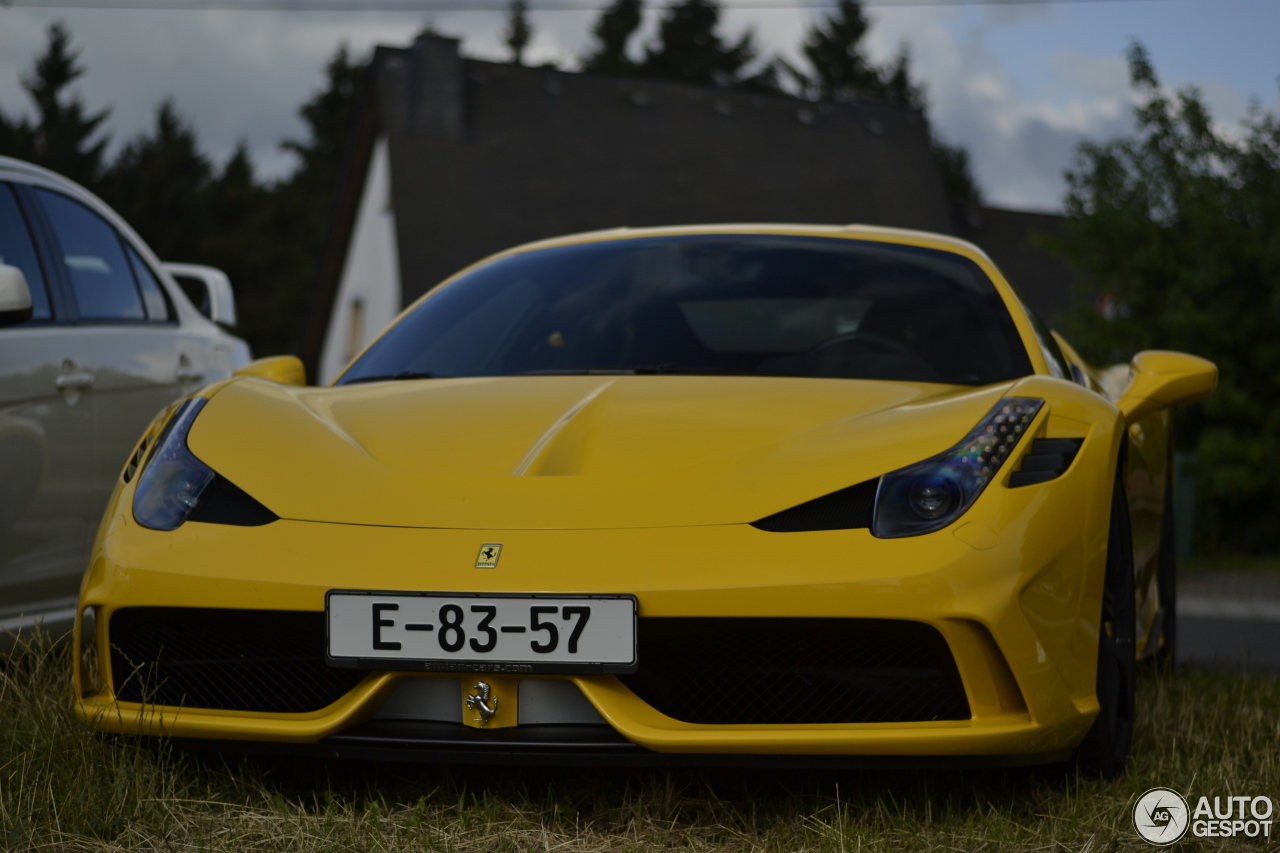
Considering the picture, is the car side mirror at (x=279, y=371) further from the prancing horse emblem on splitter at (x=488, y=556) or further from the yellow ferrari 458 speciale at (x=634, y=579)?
the prancing horse emblem on splitter at (x=488, y=556)

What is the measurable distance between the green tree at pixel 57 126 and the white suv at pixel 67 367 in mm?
43531

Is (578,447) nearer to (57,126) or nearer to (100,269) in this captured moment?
(100,269)

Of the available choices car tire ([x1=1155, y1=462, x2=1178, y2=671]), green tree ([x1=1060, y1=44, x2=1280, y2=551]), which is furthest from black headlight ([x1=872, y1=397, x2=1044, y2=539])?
green tree ([x1=1060, y1=44, x2=1280, y2=551])

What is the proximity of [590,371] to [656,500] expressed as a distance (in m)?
0.95

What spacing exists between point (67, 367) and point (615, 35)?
5698 cm

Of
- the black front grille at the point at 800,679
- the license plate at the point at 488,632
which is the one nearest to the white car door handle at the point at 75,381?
the license plate at the point at 488,632

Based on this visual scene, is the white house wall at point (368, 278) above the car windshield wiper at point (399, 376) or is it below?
below

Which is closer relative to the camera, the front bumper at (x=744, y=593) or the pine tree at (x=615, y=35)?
the front bumper at (x=744, y=593)

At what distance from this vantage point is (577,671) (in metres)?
2.43

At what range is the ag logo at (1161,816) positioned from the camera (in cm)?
254

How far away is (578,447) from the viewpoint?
2.79m

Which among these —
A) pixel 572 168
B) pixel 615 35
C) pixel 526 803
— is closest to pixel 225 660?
pixel 526 803

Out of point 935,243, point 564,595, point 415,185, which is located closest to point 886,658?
point 564,595

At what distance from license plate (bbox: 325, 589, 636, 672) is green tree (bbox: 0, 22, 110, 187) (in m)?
46.3
